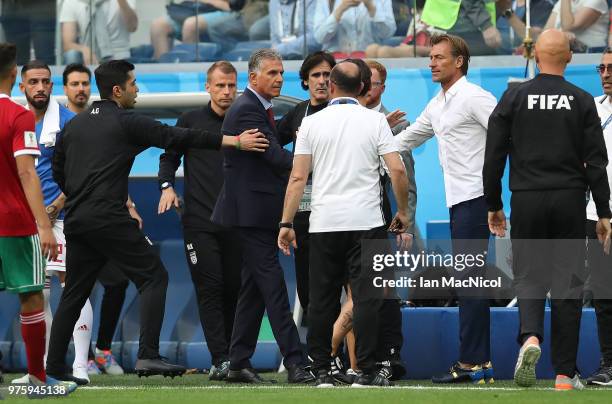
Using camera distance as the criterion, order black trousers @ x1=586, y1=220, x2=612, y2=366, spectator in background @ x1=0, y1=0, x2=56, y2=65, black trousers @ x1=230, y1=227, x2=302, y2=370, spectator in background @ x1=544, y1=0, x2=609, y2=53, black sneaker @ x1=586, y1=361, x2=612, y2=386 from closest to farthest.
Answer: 1. black sneaker @ x1=586, y1=361, x2=612, y2=386
2. black trousers @ x1=586, y1=220, x2=612, y2=366
3. black trousers @ x1=230, y1=227, x2=302, y2=370
4. spectator in background @ x1=544, y1=0, x2=609, y2=53
5. spectator in background @ x1=0, y1=0, x2=56, y2=65

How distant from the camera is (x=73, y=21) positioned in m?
17.1

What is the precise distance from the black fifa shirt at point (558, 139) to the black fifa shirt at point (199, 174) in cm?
239

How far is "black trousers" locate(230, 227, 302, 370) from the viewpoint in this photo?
9.30m

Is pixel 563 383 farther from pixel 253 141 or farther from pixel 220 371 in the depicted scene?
pixel 220 371

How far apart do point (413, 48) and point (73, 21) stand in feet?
13.5

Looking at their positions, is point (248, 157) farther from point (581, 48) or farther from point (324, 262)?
point (581, 48)

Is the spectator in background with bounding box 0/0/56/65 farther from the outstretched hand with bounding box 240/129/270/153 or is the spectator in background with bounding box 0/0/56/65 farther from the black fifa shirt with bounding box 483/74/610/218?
the black fifa shirt with bounding box 483/74/610/218

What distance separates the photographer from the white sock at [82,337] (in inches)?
397

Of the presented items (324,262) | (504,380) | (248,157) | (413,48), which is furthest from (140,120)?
(413,48)

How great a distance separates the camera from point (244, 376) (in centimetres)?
953

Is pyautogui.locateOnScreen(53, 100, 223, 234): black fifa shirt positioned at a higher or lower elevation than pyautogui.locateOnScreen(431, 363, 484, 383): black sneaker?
higher

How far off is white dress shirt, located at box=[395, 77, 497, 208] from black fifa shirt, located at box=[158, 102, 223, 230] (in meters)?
1.68

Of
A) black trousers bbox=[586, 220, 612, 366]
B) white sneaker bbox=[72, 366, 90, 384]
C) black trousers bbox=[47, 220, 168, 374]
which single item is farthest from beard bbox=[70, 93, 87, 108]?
black trousers bbox=[586, 220, 612, 366]

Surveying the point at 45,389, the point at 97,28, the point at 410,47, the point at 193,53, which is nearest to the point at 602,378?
the point at 45,389
